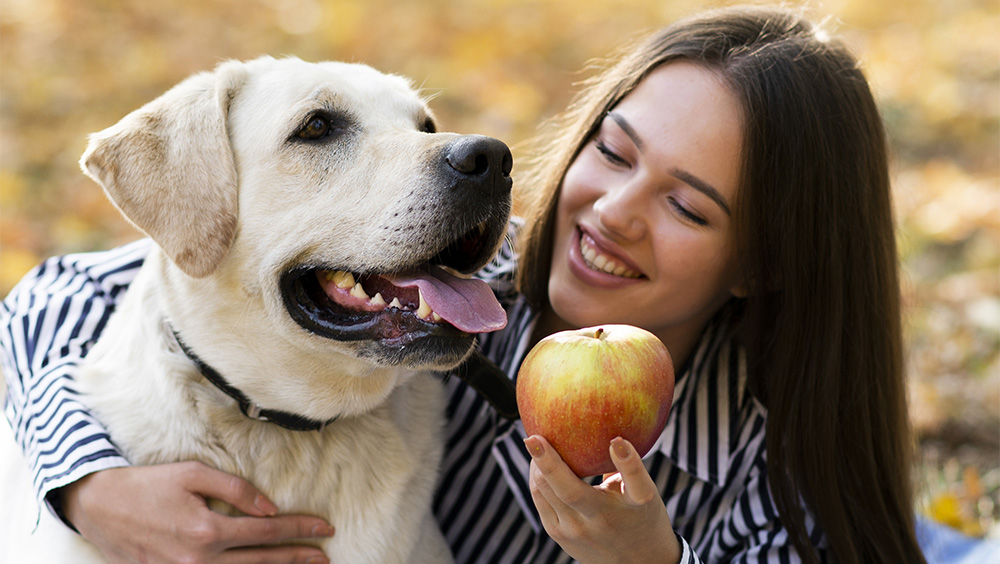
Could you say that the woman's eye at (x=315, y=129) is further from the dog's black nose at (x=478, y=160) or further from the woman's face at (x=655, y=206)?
the woman's face at (x=655, y=206)

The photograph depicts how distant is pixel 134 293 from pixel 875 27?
8398mm

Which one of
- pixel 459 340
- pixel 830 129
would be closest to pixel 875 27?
pixel 830 129

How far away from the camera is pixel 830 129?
2342 mm

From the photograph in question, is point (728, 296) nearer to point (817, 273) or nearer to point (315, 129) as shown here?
point (817, 273)

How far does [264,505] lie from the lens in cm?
196

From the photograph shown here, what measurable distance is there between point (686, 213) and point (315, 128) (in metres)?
0.99

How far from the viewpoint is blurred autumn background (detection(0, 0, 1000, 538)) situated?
460 cm

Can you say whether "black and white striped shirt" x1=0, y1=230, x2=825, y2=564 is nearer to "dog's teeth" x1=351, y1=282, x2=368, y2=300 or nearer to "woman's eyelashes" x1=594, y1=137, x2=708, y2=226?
"woman's eyelashes" x1=594, y1=137, x2=708, y2=226

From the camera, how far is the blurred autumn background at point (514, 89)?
15.1 feet

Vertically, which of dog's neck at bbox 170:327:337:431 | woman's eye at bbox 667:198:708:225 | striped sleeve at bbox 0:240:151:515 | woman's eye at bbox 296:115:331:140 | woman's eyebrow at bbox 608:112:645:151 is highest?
woman's eyebrow at bbox 608:112:645:151

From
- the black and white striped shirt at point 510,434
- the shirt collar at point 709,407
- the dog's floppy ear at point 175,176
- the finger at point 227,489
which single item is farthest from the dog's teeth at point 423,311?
the shirt collar at point 709,407

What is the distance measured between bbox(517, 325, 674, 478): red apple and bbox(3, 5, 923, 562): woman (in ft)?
2.03

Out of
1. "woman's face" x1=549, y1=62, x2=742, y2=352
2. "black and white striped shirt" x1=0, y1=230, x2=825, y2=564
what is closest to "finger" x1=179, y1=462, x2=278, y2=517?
"black and white striped shirt" x1=0, y1=230, x2=825, y2=564

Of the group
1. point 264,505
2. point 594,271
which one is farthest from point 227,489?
point 594,271
